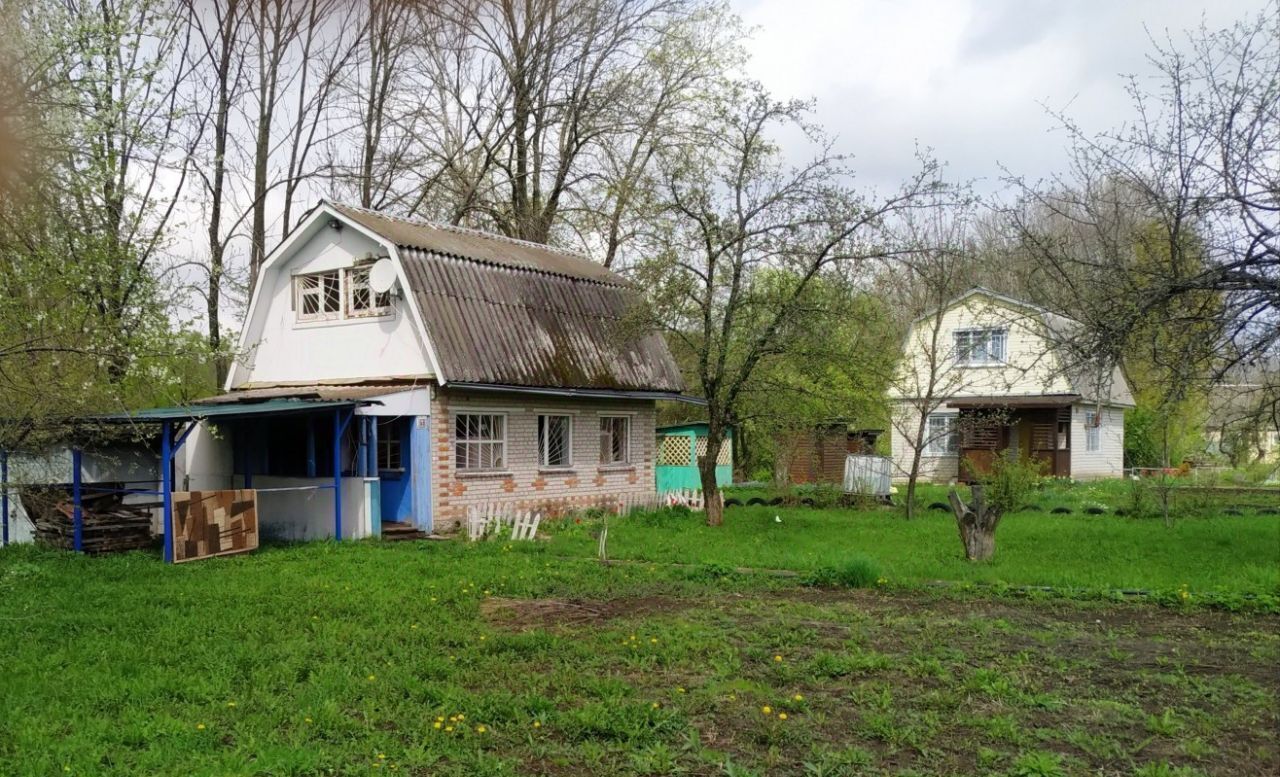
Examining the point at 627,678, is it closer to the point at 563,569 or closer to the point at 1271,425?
the point at 563,569

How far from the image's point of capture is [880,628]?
922 cm

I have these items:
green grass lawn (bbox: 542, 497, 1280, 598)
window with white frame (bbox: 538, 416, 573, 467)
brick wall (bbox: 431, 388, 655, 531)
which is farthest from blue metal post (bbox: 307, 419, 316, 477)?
green grass lawn (bbox: 542, 497, 1280, 598)

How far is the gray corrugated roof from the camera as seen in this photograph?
1814 centimetres

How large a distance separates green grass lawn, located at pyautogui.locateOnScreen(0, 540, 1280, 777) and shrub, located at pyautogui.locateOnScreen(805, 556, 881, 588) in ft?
1.25

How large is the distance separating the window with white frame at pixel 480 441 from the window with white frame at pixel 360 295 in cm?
267

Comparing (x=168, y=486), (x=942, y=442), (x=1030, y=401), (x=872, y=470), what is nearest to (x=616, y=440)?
(x=872, y=470)

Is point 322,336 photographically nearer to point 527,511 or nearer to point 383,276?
point 383,276

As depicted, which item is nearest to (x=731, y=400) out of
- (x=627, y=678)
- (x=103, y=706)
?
(x=627, y=678)

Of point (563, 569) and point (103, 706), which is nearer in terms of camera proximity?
point (103, 706)

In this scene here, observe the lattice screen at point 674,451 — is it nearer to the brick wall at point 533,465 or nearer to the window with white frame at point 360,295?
the brick wall at point 533,465

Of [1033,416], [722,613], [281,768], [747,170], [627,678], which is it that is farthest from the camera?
[1033,416]

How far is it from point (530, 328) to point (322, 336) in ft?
13.2

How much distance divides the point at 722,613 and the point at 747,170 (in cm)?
953

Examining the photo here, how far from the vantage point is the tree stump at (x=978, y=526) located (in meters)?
13.6
